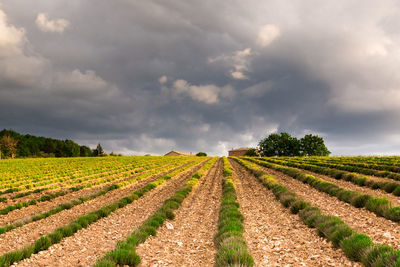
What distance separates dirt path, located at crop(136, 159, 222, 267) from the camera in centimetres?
845

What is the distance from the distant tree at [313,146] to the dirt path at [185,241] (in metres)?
116

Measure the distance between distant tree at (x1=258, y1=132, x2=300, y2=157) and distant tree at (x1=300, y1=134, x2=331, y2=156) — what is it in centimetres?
314

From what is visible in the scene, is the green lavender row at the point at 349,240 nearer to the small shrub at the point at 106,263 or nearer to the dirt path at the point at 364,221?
the dirt path at the point at 364,221

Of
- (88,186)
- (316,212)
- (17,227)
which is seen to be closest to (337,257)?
(316,212)

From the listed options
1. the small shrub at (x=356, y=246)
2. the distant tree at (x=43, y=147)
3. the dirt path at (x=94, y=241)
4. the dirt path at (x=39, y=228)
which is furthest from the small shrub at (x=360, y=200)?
the distant tree at (x=43, y=147)

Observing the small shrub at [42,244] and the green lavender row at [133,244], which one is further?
the small shrub at [42,244]

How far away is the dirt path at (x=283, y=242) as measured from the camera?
310 inches

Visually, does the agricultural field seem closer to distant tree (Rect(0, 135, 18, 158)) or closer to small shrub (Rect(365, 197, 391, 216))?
small shrub (Rect(365, 197, 391, 216))

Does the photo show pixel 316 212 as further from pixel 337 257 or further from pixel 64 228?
pixel 64 228

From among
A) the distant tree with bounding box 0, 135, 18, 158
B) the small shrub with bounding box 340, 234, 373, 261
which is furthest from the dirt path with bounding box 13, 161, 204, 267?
the distant tree with bounding box 0, 135, 18, 158

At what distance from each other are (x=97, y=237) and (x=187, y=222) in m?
4.67

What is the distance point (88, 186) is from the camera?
26.2 meters

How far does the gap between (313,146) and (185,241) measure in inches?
4831

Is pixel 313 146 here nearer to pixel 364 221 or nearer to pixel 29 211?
pixel 364 221
